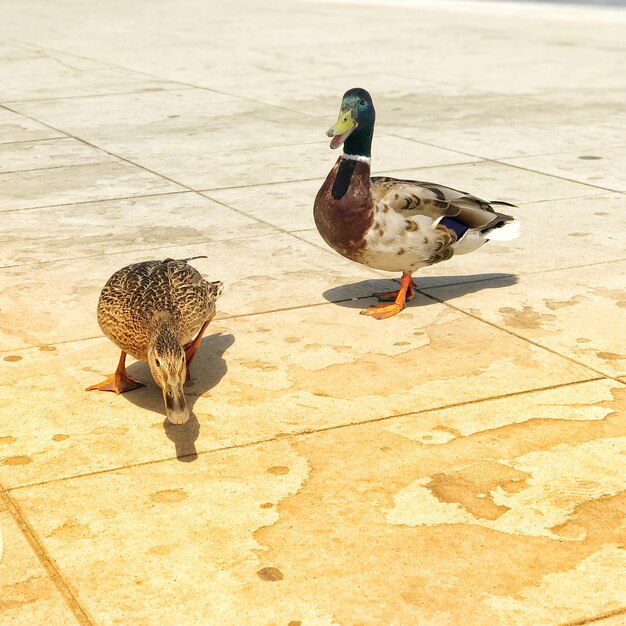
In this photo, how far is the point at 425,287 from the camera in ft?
22.9

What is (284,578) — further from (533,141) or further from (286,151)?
(533,141)

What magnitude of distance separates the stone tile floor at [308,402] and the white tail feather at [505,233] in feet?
1.10

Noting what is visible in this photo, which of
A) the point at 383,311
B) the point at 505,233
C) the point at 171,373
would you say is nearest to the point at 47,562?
the point at 171,373

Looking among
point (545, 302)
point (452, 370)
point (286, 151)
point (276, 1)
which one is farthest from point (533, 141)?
point (276, 1)

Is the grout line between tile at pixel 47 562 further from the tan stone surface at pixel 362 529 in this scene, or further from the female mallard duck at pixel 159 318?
the female mallard duck at pixel 159 318

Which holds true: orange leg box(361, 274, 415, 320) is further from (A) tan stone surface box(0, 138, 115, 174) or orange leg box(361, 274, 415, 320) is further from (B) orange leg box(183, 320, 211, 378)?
(A) tan stone surface box(0, 138, 115, 174)

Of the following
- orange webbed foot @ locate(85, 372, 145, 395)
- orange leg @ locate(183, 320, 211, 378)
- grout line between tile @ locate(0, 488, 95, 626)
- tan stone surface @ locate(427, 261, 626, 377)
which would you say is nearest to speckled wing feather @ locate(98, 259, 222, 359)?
orange leg @ locate(183, 320, 211, 378)

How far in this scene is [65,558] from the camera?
3906 millimetres

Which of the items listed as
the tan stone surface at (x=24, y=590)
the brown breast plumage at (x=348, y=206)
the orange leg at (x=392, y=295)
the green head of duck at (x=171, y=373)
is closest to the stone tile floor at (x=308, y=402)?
the tan stone surface at (x=24, y=590)

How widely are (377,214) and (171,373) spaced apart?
2.12 m

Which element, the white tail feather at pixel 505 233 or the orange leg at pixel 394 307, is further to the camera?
the white tail feather at pixel 505 233

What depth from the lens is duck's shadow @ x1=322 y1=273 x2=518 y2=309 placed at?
22.1ft

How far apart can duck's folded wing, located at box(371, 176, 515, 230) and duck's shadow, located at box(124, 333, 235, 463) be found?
123 centimetres

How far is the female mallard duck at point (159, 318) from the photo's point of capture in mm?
4664
